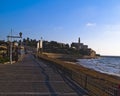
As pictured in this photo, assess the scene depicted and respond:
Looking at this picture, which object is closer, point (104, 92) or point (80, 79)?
point (104, 92)

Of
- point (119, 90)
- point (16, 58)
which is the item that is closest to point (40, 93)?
point (119, 90)

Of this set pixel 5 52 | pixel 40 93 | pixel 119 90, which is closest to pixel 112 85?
pixel 40 93

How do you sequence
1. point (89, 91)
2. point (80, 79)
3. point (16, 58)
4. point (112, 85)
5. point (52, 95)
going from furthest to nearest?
point (16, 58), point (80, 79), point (89, 91), point (52, 95), point (112, 85)

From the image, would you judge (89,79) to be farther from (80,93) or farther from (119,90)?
(119,90)

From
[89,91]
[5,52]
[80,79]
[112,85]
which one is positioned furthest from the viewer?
[5,52]

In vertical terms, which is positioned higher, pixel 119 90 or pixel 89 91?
pixel 119 90

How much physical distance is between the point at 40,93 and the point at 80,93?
1961mm

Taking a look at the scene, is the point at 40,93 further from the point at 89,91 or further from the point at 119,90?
the point at 119,90

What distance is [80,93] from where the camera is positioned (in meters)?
16.0

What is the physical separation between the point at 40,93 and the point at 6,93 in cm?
165

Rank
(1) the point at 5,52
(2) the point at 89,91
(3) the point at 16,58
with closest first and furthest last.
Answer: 1. (2) the point at 89,91
2. (3) the point at 16,58
3. (1) the point at 5,52

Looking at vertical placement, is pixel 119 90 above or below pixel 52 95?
above

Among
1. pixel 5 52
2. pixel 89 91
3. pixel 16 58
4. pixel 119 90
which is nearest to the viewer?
pixel 119 90

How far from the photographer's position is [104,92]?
44.8ft
